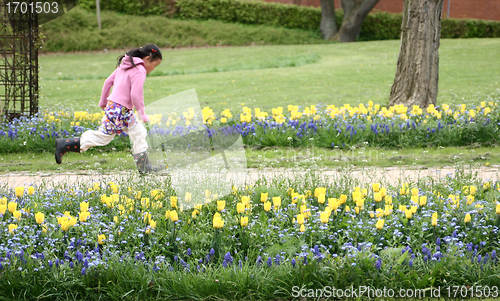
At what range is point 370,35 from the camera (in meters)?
31.7

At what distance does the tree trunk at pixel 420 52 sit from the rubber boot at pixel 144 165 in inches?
237

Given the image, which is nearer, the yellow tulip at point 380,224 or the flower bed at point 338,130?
the yellow tulip at point 380,224

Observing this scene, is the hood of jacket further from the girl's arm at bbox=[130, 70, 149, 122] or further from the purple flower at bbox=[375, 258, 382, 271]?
the purple flower at bbox=[375, 258, 382, 271]

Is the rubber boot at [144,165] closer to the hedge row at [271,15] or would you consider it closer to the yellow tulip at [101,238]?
the yellow tulip at [101,238]

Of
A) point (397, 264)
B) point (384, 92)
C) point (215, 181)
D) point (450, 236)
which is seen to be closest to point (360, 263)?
point (397, 264)

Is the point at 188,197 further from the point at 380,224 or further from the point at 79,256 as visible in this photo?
the point at 380,224

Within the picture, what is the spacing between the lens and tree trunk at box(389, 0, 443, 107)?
357 inches

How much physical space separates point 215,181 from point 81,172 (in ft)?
10.1

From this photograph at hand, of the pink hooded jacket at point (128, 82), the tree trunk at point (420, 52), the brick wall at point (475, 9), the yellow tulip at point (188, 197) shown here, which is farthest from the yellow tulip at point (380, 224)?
the brick wall at point (475, 9)

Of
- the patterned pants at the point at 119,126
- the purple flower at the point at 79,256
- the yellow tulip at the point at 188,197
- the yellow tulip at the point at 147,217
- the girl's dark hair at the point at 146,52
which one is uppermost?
the girl's dark hair at the point at 146,52

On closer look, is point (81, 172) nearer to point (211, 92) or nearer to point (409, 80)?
point (409, 80)

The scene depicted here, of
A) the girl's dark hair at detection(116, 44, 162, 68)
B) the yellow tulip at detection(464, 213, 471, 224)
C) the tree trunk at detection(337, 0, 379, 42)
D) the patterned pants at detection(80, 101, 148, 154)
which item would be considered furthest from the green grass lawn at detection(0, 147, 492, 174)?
the tree trunk at detection(337, 0, 379, 42)

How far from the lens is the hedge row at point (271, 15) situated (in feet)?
104

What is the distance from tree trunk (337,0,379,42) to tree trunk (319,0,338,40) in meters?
0.80
